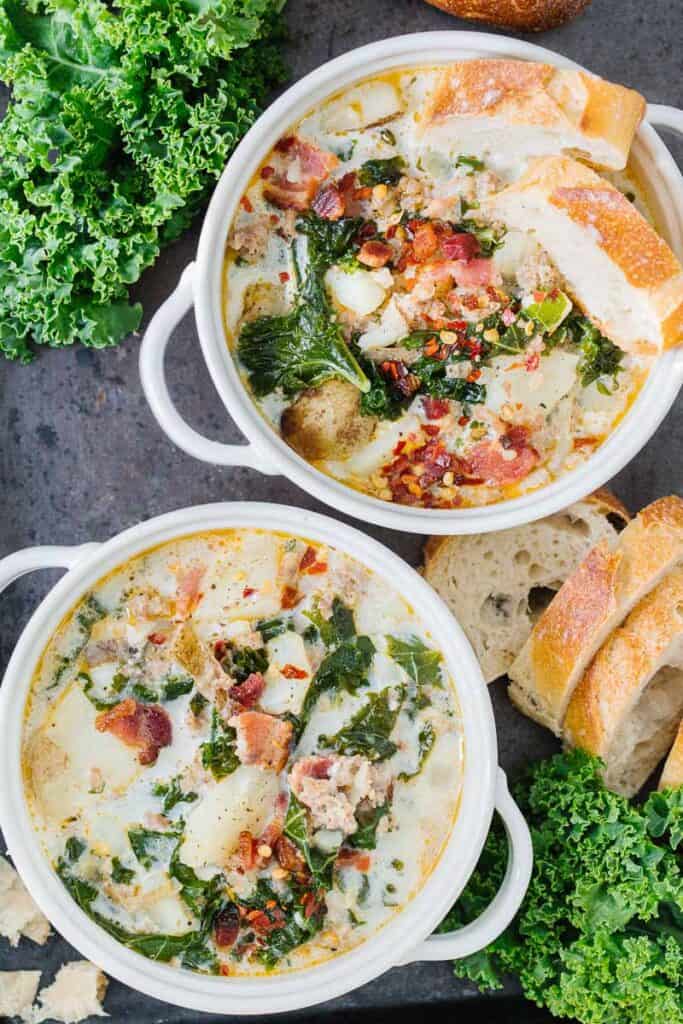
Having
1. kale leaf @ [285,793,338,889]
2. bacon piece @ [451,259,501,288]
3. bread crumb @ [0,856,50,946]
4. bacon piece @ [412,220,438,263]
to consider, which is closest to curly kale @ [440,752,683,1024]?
kale leaf @ [285,793,338,889]

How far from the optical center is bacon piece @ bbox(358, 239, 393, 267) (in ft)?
9.04

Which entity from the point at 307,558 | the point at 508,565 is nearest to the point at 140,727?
the point at 307,558

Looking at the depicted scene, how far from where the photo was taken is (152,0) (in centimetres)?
279

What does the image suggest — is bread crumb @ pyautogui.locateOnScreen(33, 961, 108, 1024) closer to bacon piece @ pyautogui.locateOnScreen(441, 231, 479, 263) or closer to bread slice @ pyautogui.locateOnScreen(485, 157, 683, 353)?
bacon piece @ pyautogui.locateOnScreen(441, 231, 479, 263)

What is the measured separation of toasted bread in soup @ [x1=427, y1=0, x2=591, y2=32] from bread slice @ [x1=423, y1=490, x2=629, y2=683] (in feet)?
4.19

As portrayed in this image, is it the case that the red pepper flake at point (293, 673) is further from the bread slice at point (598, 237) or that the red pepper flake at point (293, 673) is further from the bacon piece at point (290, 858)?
the bread slice at point (598, 237)

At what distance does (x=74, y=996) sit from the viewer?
10.6ft

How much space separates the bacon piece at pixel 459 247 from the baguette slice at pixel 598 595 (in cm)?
83

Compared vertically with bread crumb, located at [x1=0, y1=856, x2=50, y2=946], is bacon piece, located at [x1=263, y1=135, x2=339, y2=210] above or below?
above

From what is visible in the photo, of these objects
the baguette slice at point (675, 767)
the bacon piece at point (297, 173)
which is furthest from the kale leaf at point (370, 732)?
the bacon piece at point (297, 173)

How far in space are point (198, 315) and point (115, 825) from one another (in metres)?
1.25

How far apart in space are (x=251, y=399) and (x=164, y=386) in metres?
0.22

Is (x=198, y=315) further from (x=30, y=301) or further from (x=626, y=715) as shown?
(x=626, y=715)

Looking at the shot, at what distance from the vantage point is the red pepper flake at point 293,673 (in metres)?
2.79
